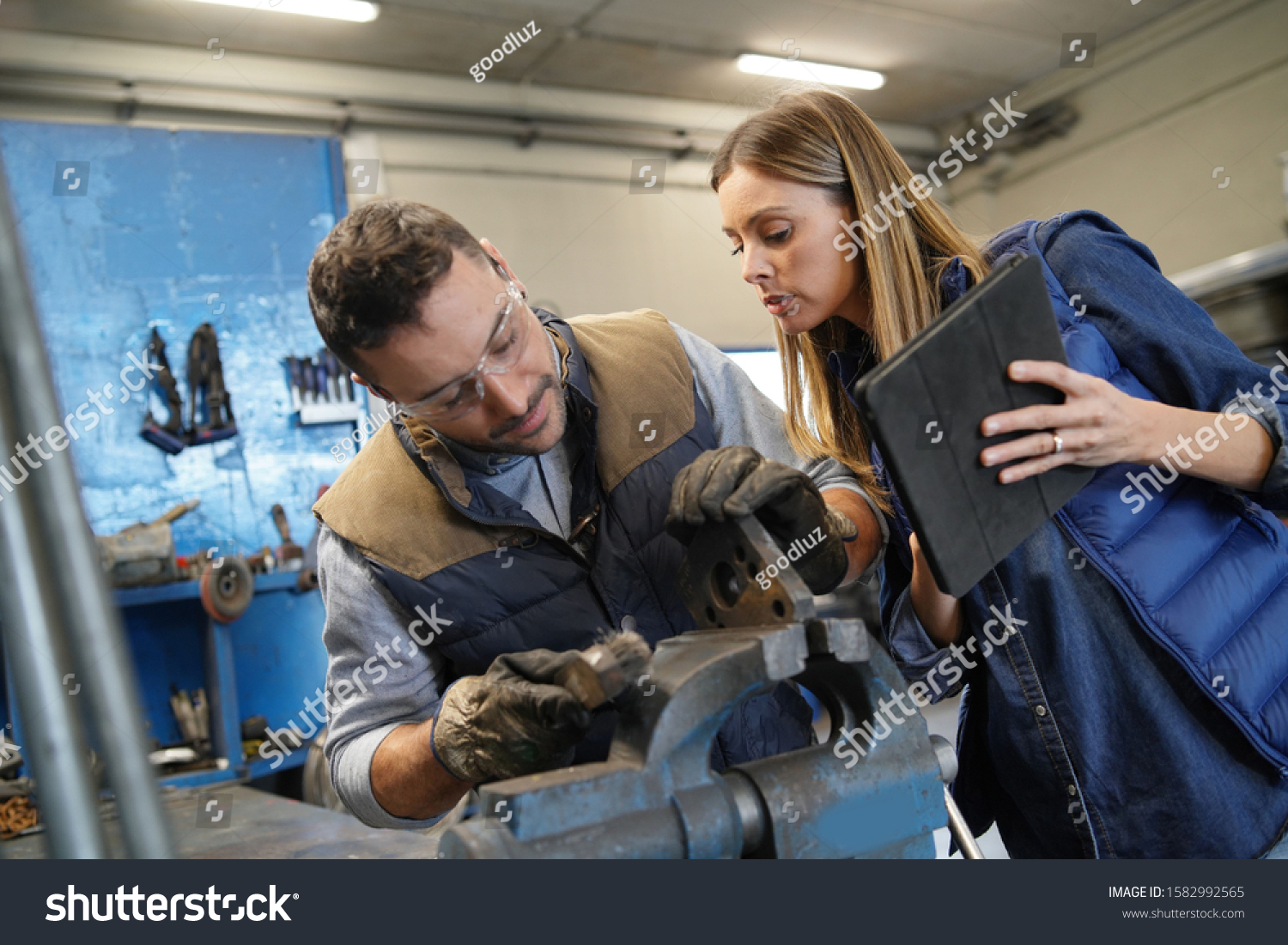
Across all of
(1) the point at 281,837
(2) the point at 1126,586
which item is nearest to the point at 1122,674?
(2) the point at 1126,586

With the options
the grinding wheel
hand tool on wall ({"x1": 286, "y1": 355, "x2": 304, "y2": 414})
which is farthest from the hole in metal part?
hand tool on wall ({"x1": 286, "y1": 355, "x2": 304, "y2": 414})

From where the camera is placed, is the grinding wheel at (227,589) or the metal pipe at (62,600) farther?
the grinding wheel at (227,589)

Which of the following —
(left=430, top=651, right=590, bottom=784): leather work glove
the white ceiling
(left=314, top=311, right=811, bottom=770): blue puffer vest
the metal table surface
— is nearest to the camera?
(left=430, top=651, right=590, bottom=784): leather work glove

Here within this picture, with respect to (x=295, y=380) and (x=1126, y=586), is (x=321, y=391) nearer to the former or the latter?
(x=295, y=380)

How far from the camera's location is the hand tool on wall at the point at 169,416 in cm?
404

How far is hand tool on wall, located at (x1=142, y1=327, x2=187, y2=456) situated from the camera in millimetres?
4035

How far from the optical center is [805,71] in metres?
5.62

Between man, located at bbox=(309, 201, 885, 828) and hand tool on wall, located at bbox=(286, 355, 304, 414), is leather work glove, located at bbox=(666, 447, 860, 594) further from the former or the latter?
hand tool on wall, located at bbox=(286, 355, 304, 414)

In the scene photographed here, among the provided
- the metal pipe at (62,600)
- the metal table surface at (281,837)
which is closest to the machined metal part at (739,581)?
the metal pipe at (62,600)

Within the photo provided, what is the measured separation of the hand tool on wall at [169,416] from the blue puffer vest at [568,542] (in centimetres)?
324

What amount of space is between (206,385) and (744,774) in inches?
158

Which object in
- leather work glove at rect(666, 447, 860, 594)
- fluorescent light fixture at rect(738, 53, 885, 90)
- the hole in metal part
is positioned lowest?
the hole in metal part

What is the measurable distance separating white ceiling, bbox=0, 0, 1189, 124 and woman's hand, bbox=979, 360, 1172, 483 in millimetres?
4243

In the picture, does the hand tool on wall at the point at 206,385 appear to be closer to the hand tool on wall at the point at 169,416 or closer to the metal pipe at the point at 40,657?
the hand tool on wall at the point at 169,416
